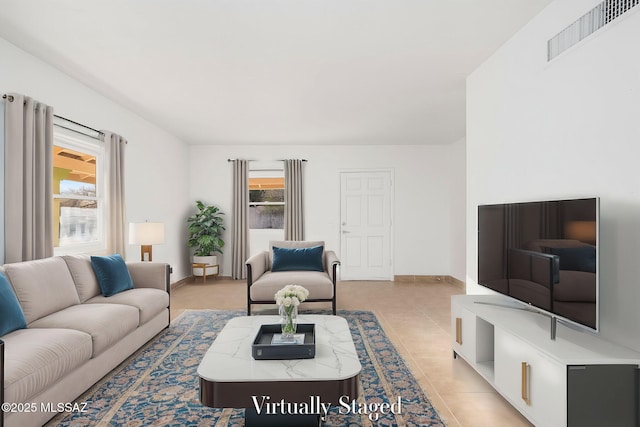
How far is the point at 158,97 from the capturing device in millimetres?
4238

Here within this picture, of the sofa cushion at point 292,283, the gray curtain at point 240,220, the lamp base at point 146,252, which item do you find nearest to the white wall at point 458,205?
the sofa cushion at point 292,283

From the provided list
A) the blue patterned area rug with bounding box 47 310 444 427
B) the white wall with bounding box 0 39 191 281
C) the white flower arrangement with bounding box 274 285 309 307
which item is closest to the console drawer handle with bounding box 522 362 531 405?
the blue patterned area rug with bounding box 47 310 444 427

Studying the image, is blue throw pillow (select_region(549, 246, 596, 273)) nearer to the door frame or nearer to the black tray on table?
the black tray on table

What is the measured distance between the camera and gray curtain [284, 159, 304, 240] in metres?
6.88

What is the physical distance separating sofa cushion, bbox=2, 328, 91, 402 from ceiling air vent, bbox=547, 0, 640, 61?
3.56 metres

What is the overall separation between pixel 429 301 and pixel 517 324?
3.04 metres

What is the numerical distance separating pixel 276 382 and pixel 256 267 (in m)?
2.70

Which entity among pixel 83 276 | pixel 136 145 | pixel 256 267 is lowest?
Result: pixel 256 267

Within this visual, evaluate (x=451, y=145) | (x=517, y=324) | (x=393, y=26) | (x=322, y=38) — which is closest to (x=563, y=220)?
(x=517, y=324)

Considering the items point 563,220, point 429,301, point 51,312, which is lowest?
point 429,301

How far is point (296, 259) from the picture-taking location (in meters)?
4.85

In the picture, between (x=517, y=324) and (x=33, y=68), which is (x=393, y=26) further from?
(x=33, y=68)

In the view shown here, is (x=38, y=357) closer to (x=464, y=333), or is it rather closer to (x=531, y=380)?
(x=531, y=380)

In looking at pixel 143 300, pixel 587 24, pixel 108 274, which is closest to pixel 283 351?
pixel 143 300
